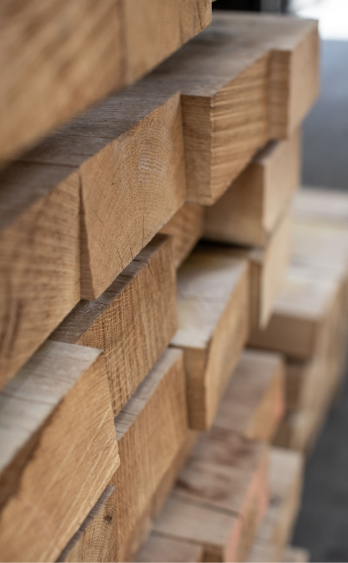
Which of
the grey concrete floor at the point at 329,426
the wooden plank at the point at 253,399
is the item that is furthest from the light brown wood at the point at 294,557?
the grey concrete floor at the point at 329,426

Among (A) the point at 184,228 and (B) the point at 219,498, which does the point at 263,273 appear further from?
(B) the point at 219,498

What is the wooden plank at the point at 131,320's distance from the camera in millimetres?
779

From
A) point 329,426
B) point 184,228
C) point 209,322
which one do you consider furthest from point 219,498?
point 329,426

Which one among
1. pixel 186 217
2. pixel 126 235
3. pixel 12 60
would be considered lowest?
pixel 186 217

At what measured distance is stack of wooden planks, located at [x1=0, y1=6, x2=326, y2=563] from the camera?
0.58m

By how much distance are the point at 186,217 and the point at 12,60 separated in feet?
2.43

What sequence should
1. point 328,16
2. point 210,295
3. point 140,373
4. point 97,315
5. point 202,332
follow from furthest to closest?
point 328,16, point 210,295, point 202,332, point 140,373, point 97,315

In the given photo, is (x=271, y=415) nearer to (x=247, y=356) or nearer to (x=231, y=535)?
(x=247, y=356)

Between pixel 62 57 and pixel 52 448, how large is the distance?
14.8 inches

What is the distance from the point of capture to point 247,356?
6.00ft

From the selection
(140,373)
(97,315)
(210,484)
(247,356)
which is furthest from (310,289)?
(97,315)

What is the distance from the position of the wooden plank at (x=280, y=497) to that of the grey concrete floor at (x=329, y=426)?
2.17 ft

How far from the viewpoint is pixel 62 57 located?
52 cm

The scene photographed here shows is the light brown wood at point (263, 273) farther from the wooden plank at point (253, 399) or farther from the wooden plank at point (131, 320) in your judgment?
the wooden plank at point (131, 320)
